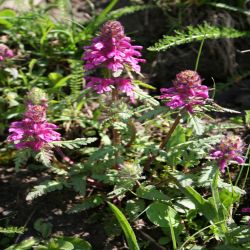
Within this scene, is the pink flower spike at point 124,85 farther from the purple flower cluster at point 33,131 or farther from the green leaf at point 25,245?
the green leaf at point 25,245

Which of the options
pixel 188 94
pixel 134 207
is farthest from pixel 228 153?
pixel 134 207

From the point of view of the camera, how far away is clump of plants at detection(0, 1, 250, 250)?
7.89ft

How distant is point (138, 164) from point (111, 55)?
22.1 inches

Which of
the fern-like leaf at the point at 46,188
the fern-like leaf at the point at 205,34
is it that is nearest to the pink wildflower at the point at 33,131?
the fern-like leaf at the point at 46,188

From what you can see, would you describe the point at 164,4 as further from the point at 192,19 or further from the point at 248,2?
the point at 248,2

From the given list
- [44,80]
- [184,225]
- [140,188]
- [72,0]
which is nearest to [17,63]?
[44,80]

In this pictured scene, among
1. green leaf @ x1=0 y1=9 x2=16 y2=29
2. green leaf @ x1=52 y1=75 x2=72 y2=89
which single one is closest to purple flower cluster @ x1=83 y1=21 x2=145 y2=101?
green leaf @ x1=52 y1=75 x2=72 y2=89

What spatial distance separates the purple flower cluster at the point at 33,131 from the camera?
243 cm

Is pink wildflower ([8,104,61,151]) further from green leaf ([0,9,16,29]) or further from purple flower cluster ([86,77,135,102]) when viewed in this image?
green leaf ([0,9,16,29])

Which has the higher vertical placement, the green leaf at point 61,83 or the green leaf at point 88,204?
the green leaf at point 61,83

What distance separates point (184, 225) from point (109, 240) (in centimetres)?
39

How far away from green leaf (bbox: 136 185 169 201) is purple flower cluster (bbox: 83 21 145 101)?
47 cm

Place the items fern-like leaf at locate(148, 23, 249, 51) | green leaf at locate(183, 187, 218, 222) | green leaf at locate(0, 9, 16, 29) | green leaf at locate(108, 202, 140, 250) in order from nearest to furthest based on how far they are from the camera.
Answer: green leaf at locate(108, 202, 140, 250) → green leaf at locate(183, 187, 218, 222) → fern-like leaf at locate(148, 23, 249, 51) → green leaf at locate(0, 9, 16, 29)

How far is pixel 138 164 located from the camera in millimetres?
2582
